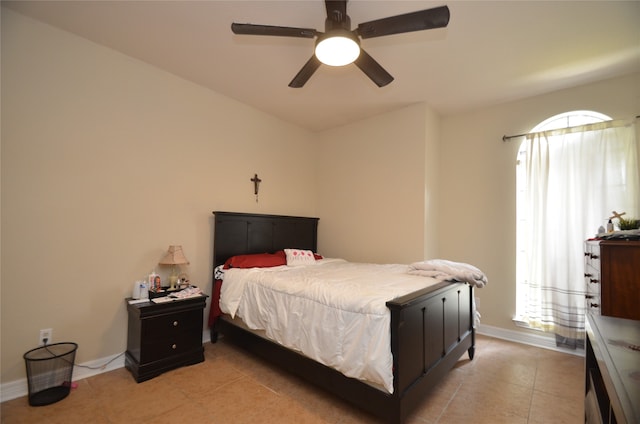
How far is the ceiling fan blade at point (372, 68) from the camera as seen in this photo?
6.57ft

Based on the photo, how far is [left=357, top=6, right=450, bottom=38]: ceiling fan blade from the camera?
159cm

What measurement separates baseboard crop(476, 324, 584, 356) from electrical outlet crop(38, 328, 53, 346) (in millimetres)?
4410

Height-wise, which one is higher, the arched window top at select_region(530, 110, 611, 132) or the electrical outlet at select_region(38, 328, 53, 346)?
the arched window top at select_region(530, 110, 611, 132)

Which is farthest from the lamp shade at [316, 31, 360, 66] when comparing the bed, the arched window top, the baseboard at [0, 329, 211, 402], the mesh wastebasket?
the baseboard at [0, 329, 211, 402]

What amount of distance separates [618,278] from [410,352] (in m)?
1.68

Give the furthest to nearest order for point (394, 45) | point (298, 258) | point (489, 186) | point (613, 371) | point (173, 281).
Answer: point (489, 186) < point (298, 258) < point (173, 281) < point (394, 45) < point (613, 371)

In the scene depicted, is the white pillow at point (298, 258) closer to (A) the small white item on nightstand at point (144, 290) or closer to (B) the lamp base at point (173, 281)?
(B) the lamp base at point (173, 281)

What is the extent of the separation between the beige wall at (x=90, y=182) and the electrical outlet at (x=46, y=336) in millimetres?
32

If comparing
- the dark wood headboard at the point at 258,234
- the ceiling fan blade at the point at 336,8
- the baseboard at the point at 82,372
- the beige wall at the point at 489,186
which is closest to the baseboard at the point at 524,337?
the beige wall at the point at 489,186

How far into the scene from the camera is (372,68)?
6.88 feet

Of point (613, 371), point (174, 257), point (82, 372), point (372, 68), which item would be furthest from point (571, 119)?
point (82, 372)

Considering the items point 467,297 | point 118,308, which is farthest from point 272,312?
point 467,297

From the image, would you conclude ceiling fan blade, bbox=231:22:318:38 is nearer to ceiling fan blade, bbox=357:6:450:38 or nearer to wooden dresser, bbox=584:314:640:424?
ceiling fan blade, bbox=357:6:450:38

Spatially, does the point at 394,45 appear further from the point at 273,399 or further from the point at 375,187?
the point at 273,399
